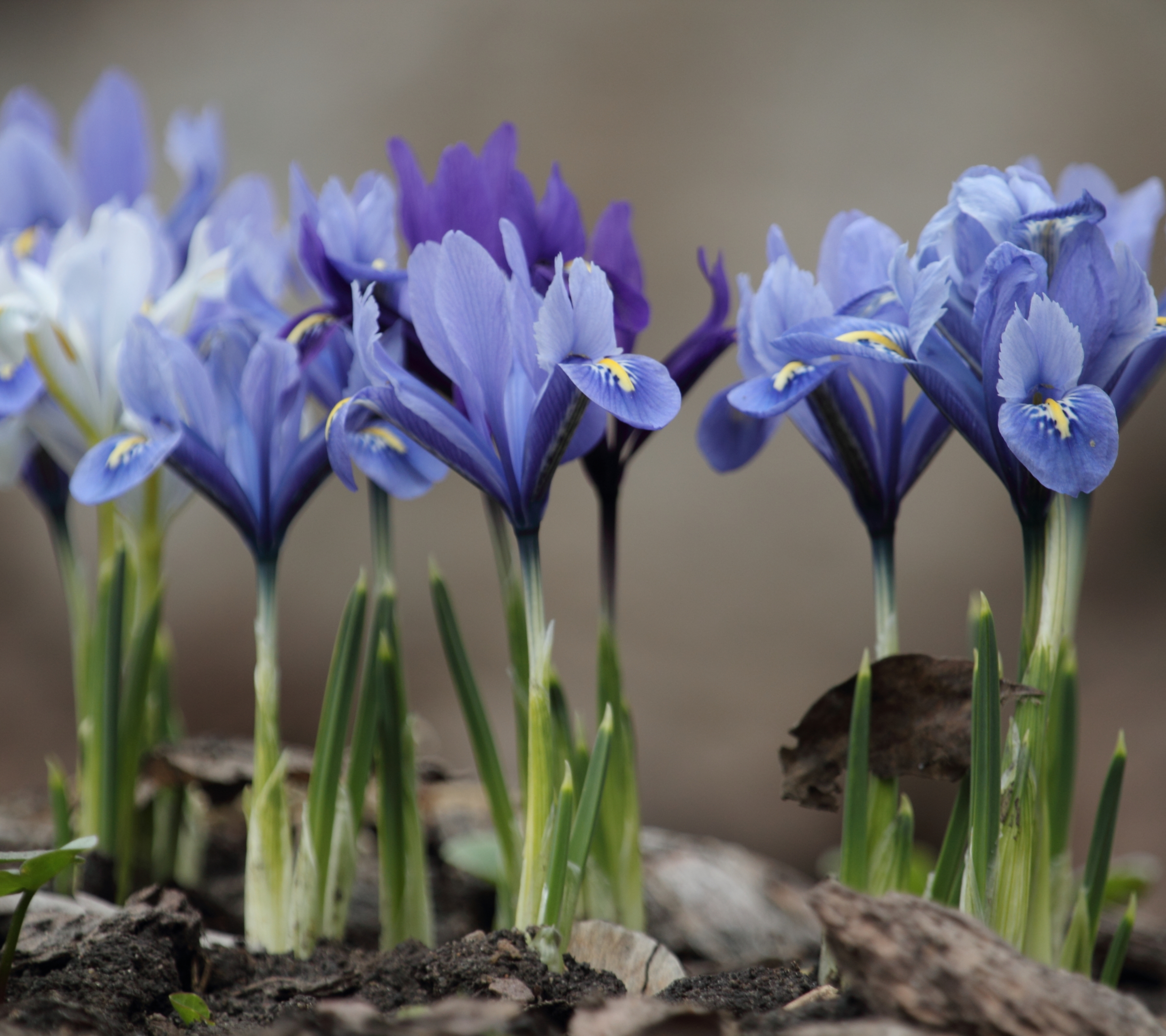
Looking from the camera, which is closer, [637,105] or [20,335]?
[20,335]

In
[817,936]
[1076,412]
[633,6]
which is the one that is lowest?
[817,936]

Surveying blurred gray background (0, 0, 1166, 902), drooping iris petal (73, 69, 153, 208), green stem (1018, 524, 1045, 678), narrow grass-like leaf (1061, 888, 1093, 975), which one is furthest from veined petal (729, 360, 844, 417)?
blurred gray background (0, 0, 1166, 902)

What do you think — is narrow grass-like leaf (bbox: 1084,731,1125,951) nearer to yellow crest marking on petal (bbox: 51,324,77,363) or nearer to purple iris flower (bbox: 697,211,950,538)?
purple iris flower (bbox: 697,211,950,538)

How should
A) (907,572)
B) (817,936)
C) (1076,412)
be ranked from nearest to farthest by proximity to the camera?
1. (1076,412)
2. (817,936)
3. (907,572)

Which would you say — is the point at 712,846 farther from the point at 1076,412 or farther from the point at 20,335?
the point at 20,335

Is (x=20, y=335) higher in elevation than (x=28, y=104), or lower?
lower

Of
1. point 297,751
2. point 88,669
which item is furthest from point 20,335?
point 297,751

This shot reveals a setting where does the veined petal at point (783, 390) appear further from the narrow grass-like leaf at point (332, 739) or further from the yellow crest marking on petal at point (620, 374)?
the narrow grass-like leaf at point (332, 739)

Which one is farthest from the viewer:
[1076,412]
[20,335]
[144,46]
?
[144,46]
